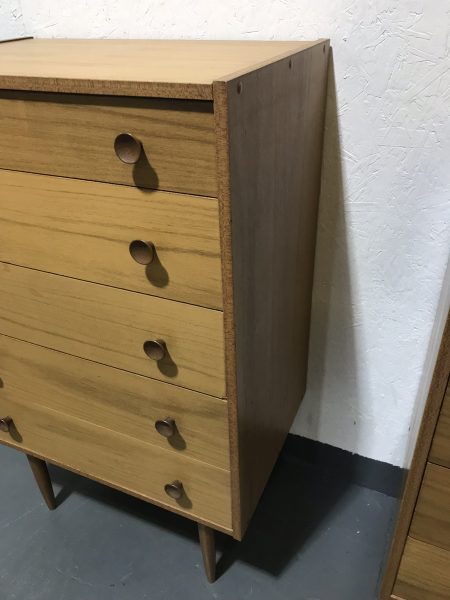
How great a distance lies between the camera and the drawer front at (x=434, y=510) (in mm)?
751

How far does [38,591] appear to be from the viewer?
1143mm

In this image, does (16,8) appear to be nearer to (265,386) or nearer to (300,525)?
(265,386)

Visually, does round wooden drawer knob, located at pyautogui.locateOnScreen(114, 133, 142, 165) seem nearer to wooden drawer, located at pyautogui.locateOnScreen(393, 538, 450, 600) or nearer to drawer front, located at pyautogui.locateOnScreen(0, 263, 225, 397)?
drawer front, located at pyautogui.locateOnScreen(0, 263, 225, 397)

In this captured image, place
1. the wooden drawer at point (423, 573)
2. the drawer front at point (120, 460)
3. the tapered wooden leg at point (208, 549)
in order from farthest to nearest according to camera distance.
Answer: the tapered wooden leg at point (208, 549), the drawer front at point (120, 460), the wooden drawer at point (423, 573)

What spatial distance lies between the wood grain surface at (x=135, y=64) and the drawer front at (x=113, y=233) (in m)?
0.13

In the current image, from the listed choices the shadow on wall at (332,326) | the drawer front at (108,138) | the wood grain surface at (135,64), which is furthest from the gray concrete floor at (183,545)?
the wood grain surface at (135,64)

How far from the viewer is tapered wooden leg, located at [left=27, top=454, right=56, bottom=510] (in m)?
1.24

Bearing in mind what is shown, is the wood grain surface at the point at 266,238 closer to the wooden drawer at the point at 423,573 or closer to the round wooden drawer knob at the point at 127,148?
the round wooden drawer knob at the point at 127,148

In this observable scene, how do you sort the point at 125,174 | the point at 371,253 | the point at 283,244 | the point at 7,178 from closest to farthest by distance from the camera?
1. the point at 125,174
2. the point at 7,178
3. the point at 283,244
4. the point at 371,253

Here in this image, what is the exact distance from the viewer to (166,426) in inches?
34.8

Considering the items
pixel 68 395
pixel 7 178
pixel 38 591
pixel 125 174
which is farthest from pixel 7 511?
pixel 125 174

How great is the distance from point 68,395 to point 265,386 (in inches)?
14.6

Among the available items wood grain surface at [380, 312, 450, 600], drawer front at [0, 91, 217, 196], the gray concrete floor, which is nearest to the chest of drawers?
drawer front at [0, 91, 217, 196]

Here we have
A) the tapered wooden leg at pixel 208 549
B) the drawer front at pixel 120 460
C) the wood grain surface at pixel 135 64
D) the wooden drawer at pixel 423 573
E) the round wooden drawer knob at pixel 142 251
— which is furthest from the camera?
the tapered wooden leg at pixel 208 549
